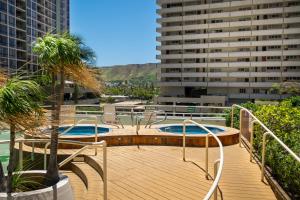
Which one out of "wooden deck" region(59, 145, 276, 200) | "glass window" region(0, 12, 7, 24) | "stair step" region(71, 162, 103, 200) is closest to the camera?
"wooden deck" region(59, 145, 276, 200)

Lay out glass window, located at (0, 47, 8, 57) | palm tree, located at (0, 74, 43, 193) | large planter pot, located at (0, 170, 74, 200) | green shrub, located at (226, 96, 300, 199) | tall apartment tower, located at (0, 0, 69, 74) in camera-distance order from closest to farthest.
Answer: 1. palm tree, located at (0, 74, 43, 193)
2. large planter pot, located at (0, 170, 74, 200)
3. green shrub, located at (226, 96, 300, 199)
4. glass window, located at (0, 47, 8, 57)
5. tall apartment tower, located at (0, 0, 69, 74)

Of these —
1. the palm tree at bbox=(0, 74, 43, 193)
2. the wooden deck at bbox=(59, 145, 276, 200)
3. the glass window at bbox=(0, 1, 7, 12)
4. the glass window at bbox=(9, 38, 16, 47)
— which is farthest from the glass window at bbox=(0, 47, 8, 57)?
the palm tree at bbox=(0, 74, 43, 193)

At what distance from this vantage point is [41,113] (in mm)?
4422

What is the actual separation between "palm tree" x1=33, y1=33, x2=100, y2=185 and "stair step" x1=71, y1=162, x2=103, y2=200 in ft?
2.95

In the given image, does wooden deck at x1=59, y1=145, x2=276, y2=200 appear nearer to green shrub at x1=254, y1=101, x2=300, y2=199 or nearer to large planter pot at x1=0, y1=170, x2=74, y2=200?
green shrub at x1=254, y1=101, x2=300, y2=199

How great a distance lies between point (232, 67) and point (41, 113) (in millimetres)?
59780

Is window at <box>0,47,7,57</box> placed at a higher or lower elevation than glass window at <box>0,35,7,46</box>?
lower

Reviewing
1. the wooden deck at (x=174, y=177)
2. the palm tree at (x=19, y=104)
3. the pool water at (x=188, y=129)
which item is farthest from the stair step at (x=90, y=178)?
the pool water at (x=188, y=129)

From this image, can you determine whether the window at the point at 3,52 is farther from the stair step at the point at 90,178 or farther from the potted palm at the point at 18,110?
the potted palm at the point at 18,110

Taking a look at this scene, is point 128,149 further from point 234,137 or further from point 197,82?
point 197,82

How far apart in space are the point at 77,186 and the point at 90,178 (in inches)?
20.5

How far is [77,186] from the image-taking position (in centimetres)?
745

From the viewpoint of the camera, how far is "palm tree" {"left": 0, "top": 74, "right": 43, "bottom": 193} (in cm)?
407

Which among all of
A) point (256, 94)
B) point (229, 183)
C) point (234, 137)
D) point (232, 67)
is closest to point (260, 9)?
point (232, 67)
